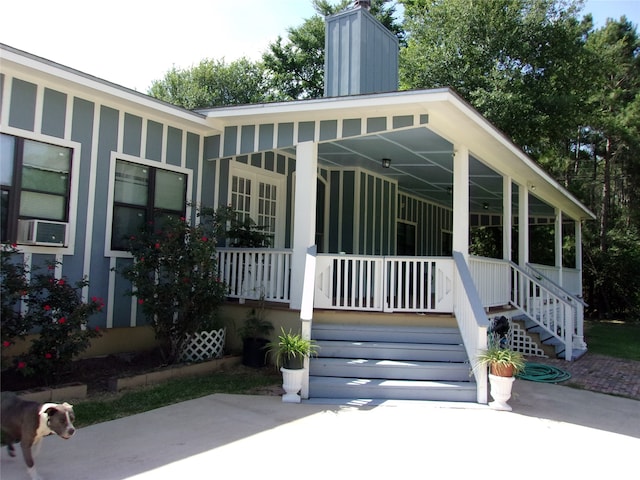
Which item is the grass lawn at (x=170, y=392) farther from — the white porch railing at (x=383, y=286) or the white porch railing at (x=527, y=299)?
the white porch railing at (x=527, y=299)

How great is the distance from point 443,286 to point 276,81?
22551mm

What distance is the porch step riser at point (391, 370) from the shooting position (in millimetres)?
5730

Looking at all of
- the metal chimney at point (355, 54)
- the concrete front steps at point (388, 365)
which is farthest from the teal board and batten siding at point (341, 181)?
the concrete front steps at point (388, 365)

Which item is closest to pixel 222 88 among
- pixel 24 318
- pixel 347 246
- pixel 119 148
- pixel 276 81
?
pixel 276 81

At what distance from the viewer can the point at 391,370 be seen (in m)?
5.79

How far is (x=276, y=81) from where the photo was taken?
27000mm

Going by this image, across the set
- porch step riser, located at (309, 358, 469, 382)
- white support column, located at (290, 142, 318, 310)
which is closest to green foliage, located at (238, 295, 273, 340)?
white support column, located at (290, 142, 318, 310)

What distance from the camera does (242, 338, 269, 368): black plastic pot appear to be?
686 centimetres

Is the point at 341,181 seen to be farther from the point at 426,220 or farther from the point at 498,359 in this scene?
the point at 498,359

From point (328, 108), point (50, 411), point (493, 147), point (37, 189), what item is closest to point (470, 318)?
point (328, 108)

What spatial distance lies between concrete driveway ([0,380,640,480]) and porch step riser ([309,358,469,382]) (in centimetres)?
49

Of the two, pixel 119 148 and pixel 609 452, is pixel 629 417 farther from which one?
pixel 119 148

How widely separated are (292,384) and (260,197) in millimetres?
4563

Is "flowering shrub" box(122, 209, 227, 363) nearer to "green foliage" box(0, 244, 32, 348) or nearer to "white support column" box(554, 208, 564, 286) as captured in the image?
"green foliage" box(0, 244, 32, 348)
